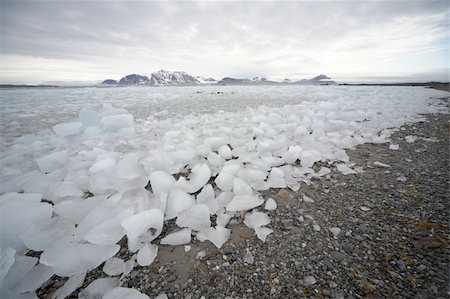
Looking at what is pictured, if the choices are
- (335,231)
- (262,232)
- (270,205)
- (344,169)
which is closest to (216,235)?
(262,232)

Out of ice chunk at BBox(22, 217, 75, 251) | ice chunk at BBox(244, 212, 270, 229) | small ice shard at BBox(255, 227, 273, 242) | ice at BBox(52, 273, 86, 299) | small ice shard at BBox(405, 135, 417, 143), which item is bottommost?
ice at BBox(52, 273, 86, 299)

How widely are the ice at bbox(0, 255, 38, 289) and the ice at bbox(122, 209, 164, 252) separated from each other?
0.51 meters

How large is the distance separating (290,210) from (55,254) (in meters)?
1.60

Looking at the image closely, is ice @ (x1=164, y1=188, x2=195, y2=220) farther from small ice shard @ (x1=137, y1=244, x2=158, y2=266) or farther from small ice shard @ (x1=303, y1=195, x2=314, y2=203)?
small ice shard @ (x1=303, y1=195, x2=314, y2=203)

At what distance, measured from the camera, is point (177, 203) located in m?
1.79

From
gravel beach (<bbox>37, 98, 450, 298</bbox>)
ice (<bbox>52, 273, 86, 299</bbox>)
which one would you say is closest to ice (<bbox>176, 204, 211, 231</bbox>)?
gravel beach (<bbox>37, 98, 450, 298</bbox>)

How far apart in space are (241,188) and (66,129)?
3.74 metres

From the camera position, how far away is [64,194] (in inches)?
76.7

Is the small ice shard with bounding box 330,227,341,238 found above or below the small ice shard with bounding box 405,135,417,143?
below

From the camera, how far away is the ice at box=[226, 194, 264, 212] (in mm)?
1797

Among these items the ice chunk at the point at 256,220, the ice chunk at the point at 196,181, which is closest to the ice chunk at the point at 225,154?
the ice chunk at the point at 196,181

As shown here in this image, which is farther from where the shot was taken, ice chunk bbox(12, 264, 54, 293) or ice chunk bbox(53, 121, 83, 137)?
ice chunk bbox(53, 121, 83, 137)

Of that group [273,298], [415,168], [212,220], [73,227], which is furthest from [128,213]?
[415,168]

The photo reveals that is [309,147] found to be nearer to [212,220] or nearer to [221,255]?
[212,220]
